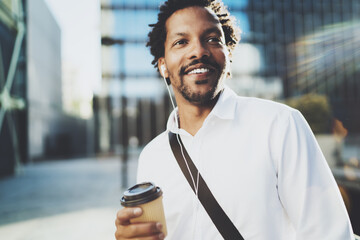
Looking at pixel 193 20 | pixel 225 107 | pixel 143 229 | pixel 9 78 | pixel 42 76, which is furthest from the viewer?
pixel 42 76

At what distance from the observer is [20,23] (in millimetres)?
13914

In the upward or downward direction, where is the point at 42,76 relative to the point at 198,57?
upward

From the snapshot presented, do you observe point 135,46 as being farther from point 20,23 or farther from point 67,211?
point 67,211

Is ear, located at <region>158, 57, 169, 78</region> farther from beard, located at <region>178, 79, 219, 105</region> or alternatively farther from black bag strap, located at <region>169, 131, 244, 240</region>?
black bag strap, located at <region>169, 131, 244, 240</region>

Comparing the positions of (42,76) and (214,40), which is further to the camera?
(42,76)

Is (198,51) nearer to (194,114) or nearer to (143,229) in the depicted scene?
(194,114)

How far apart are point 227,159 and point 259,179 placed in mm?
→ 189

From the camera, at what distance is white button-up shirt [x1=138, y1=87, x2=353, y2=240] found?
124 centimetres

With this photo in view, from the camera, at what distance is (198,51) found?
1621 mm

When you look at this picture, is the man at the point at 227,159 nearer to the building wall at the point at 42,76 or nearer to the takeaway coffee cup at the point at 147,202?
the takeaway coffee cup at the point at 147,202

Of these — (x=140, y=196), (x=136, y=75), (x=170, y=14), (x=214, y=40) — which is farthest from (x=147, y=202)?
(x=136, y=75)

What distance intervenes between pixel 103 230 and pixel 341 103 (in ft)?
100.0

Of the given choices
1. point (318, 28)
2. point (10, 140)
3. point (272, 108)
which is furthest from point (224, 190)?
point (318, 28)

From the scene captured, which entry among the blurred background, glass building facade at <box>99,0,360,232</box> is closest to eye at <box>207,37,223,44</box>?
the blurred background
